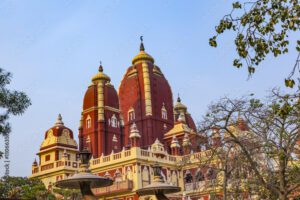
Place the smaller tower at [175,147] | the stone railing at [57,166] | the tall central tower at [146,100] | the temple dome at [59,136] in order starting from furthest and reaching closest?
the tall central tower at [146,100], the temple dome at [59,136], the smaller tower at [175,147], the stone railing at [57,166]

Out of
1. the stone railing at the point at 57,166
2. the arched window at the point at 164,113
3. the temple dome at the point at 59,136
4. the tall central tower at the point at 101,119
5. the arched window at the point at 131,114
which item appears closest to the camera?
the stone railing at the point at 57,166

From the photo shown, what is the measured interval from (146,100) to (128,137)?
419 centimetres

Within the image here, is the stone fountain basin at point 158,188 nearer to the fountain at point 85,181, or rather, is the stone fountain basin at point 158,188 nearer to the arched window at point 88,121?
the fountain at point 85,181

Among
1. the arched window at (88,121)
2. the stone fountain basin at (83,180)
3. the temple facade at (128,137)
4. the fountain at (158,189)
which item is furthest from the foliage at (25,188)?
the stone fountain basin at (83,180)

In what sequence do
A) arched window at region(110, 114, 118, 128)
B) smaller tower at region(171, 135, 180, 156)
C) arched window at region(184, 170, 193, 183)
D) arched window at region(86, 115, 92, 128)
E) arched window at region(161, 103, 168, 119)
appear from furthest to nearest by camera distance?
arched window at region(161, 103, 168, 119) → arched window at region(110, 114, 118, 128) → arched window at region(86, 115, 92, 128) → smaller tower at region(171, 135, 180, 156) → arched window at region(184, 170, 193, 183)

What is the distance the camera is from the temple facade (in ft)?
131

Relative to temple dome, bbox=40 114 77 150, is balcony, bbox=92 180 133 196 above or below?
below

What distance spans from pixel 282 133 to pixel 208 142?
450cm

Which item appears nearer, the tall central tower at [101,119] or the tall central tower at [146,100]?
the tall central tower at [101,119]

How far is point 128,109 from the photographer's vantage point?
165 ft

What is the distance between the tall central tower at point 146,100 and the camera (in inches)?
1880

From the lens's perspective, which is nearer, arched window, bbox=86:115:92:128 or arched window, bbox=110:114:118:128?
arched window, bbox=86:115:92:128

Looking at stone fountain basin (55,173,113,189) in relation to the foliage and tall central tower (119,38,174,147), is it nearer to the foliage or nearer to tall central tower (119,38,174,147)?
the foliage

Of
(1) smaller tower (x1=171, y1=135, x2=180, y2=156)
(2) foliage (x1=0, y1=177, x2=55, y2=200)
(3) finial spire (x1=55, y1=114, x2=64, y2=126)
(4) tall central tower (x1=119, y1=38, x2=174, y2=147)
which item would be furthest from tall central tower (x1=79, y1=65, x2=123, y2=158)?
(2) foliage (x1=0, y1=177, x2=55, y2=200)
